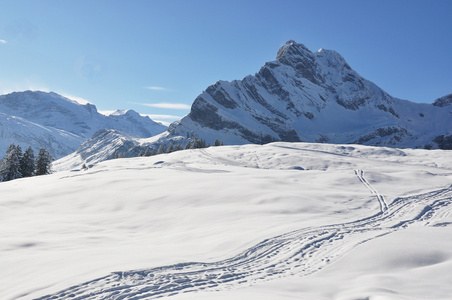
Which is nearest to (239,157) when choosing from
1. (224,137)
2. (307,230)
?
(307,230)

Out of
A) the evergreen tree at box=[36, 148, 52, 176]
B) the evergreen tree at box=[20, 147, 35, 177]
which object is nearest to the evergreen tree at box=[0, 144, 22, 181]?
the evergreen tree at box=[20, 147, 35, 177]

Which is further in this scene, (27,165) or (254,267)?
(27,165)

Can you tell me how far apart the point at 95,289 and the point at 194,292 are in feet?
6.74

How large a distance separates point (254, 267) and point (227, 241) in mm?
1980

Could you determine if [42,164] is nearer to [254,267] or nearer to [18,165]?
[18,165]

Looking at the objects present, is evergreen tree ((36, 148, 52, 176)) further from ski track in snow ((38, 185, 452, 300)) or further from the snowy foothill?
ski track in snow ((38, 185, 452, 300))

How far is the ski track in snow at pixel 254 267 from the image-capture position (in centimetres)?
632

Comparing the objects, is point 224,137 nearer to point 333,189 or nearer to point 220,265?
point 333,189

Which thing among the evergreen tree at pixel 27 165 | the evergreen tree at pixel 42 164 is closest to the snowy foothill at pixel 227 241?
the evergreen tree at pixel 27 165

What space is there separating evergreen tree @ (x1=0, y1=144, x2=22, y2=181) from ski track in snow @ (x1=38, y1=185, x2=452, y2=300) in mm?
39658

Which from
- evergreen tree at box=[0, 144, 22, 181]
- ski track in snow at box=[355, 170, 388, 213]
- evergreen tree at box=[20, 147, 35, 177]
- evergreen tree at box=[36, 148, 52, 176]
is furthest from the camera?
evergreen tree at box=[36, 148, 52, 176]

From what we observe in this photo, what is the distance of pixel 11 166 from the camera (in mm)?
38219

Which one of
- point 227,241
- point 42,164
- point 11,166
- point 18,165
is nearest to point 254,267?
point 227,241

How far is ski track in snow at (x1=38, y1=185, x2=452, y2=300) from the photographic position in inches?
249
